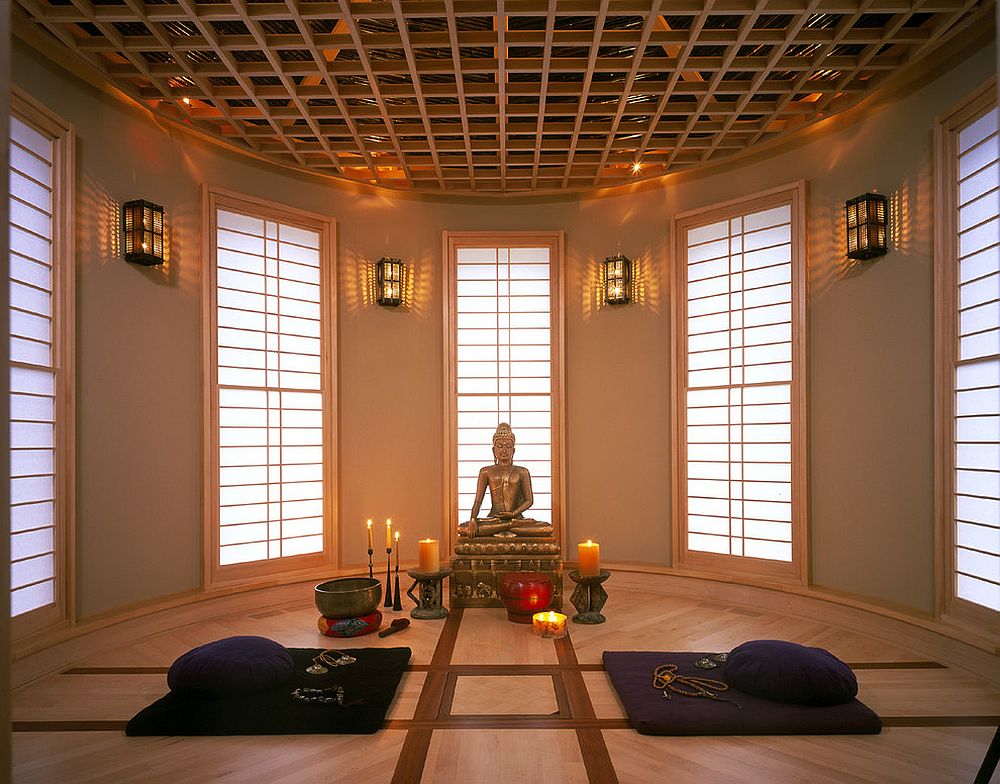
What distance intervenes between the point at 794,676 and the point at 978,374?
1.85 metres

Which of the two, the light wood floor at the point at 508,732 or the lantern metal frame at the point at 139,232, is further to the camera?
the lantern metal frame at the point at 139,232

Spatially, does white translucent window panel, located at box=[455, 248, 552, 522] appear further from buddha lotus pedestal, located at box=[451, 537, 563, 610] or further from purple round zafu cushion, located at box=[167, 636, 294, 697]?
purple round zafu cushion, located at box=[167, 636, 294, 697]

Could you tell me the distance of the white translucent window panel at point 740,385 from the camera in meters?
4.98

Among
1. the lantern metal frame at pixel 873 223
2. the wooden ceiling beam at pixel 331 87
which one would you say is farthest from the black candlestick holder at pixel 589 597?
the wooden ceiling beam at pixel 331 87

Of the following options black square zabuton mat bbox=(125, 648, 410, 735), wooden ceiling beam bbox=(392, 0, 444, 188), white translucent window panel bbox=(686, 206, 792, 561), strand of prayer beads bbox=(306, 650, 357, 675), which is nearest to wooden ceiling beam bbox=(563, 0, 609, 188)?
wooden ceiling beam bbox=(392, 0, 444, 188)

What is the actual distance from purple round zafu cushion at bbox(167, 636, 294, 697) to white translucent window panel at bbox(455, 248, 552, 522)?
2.58 meters

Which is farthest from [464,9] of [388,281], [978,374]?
[978,374]

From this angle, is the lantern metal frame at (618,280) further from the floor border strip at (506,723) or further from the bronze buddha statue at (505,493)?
the floor border strip at (506,723)

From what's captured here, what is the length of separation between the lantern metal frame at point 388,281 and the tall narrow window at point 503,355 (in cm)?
42

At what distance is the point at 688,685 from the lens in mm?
3318

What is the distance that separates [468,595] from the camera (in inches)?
196

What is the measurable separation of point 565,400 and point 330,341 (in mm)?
1960

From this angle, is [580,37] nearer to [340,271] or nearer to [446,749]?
[340,271]

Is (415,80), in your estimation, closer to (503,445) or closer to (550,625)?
(503,445)
